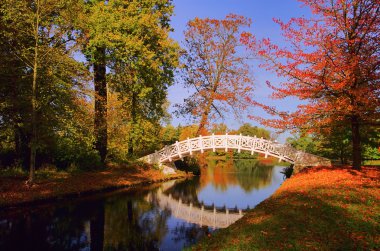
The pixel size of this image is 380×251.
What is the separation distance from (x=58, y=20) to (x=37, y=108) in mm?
4554

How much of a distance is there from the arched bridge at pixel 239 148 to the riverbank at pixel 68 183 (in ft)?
6.47

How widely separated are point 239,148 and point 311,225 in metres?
15.4

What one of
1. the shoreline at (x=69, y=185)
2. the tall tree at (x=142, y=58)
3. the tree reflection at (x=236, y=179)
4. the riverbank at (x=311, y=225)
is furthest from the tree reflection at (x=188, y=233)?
the tall tree at (x=142, y=58)

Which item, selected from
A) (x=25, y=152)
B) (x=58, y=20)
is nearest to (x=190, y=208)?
(x=25, y=152)

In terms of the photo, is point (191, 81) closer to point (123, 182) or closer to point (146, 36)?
point (146, 36)

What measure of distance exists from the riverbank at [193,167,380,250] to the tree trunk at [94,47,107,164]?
13444 millimetres

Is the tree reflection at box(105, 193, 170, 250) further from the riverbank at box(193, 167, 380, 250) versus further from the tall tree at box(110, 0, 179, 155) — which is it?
the tall tree at box(110, 0, 179, 155)

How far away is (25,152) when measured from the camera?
17281 millimetres

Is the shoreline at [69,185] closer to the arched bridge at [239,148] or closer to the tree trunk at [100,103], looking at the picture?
the tree trunk at [100,103]

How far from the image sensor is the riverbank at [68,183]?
12750 mm

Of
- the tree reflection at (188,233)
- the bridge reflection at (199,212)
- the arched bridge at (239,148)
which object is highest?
the arched bridge at (239,148)

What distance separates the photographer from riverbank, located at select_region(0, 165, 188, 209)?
12750 mm

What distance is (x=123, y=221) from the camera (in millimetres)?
11406

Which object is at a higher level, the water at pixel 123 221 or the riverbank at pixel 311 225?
the riverbank at pixel 311 225
